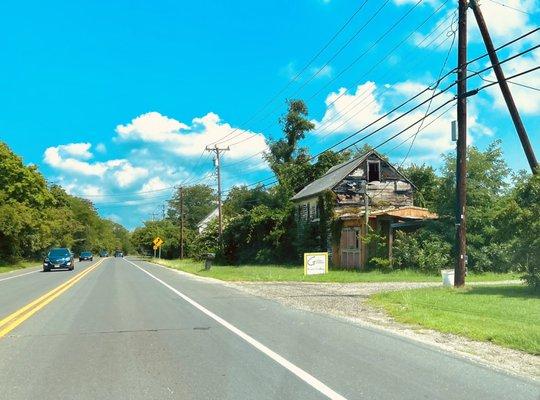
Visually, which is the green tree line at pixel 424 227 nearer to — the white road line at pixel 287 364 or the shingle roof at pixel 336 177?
the shingle roof at pixel 336 177

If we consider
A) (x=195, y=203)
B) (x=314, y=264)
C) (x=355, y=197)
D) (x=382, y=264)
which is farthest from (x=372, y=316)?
(x=195, y=203)

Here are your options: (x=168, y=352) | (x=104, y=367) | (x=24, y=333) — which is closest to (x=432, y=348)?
(x=168, y=352)

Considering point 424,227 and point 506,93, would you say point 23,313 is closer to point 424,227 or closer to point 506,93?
point 506,93

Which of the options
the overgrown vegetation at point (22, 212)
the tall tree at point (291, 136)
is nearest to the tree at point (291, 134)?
the tall tree at point (291, 136)

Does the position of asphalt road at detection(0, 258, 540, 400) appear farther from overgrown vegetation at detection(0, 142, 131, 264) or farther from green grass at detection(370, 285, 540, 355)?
overgrown vegetation at detection(0, 142, 131, 264)

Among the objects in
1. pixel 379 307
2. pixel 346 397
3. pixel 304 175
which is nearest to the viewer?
pixel 346 397

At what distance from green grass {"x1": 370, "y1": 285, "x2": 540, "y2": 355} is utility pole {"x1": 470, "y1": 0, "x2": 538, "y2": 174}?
4834 millimetres

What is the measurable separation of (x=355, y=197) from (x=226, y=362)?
128 ft

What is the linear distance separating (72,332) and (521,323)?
29.2ft

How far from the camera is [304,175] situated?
6034 cm

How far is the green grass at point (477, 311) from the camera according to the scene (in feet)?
33.9

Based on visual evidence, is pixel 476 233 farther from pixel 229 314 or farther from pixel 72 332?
pixel 72 332

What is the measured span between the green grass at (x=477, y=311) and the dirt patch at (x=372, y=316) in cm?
36

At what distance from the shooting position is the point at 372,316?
13922mm
